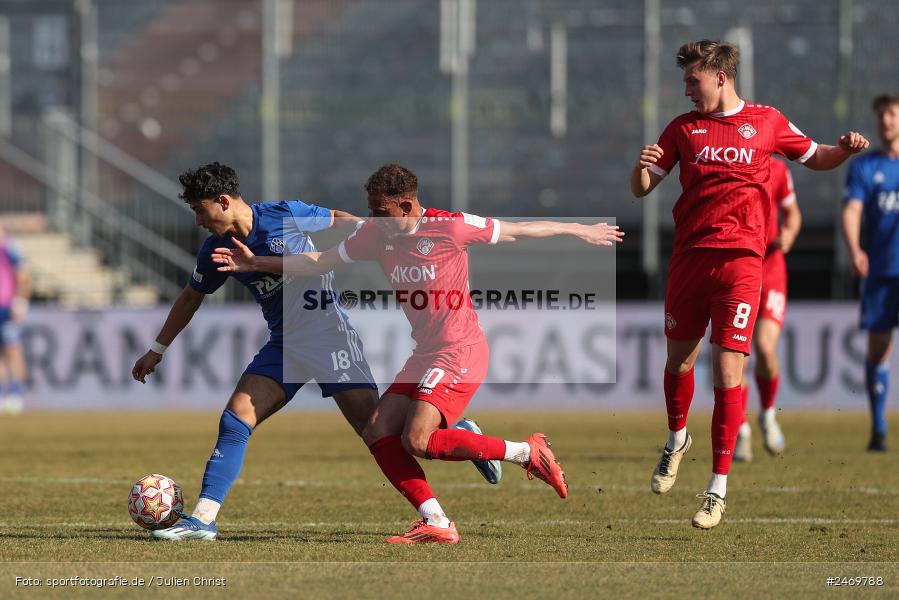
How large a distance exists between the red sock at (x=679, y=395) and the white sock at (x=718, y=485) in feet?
2.05

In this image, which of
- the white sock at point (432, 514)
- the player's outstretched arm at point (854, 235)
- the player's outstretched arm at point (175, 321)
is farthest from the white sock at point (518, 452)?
the player's outstretched arm at point (854, 235)

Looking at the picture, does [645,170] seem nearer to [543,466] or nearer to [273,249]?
[543,466]

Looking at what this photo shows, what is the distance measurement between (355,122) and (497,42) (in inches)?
98.2

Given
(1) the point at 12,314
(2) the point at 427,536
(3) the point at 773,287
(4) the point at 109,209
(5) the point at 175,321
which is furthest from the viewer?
(4) the point at 109,209

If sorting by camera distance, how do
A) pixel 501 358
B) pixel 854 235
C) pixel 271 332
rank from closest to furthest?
pixel 271 332 → pixel 854 235 → pixel 501 358

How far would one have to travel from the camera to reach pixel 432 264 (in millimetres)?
7266

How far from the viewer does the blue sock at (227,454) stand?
737cm

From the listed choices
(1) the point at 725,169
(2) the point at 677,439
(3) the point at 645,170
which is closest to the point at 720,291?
(1) the point at 725,169

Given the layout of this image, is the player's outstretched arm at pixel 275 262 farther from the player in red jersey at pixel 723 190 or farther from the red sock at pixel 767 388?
the red sock at pixel 767 388

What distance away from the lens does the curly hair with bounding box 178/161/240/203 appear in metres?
7.22

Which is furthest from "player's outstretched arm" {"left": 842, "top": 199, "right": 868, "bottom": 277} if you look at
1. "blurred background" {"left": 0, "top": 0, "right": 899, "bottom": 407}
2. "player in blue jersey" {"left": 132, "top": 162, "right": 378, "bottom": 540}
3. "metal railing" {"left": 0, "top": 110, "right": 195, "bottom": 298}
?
"metal railing" {"left": 0, "top": 110, "right": 195, "bottom": 298}

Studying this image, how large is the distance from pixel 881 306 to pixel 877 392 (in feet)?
2.53

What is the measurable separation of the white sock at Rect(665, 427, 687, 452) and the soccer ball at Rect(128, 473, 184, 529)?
8.60 ft

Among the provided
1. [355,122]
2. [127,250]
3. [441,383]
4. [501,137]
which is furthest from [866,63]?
[441,383]
